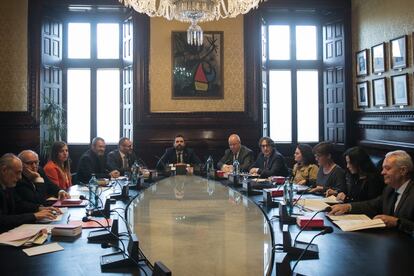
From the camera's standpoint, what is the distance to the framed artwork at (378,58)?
6.91m

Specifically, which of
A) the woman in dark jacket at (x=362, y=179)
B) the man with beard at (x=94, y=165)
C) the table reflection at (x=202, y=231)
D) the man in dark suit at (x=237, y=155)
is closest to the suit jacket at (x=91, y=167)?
the man with beard at (x=94, y=165)

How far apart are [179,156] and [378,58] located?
3430mm

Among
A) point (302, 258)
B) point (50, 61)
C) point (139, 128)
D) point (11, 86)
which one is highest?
point (50, 61)

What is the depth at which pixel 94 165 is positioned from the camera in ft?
20.6

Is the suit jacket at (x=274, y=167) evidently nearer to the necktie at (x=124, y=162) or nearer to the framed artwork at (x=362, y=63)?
the necktie at (x=124, y=162)

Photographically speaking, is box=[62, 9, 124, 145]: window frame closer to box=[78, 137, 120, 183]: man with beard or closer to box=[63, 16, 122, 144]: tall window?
box=[63, 16, 122, 144]: tall window

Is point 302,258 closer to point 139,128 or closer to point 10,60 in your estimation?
point 139,128

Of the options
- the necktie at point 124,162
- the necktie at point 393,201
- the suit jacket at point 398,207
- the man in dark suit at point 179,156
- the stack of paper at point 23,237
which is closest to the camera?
the stack of paper at point 23,237

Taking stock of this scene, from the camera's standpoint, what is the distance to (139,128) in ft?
26.4

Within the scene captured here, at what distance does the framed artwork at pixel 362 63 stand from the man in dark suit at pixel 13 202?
5.80 metres

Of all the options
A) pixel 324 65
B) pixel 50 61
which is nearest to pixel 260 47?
pixel 324 65

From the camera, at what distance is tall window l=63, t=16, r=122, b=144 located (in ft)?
28.6

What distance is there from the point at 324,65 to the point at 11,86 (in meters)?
5.66

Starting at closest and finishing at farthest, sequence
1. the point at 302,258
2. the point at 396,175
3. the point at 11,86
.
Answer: the point at 302,258
the point at 396,175
the point at 11,86
